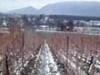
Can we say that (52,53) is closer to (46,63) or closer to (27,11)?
(46,63)

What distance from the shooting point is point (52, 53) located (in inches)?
131

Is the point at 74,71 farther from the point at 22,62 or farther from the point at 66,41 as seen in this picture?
the point at 22,62

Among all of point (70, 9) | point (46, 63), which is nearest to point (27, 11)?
point (70, 9)

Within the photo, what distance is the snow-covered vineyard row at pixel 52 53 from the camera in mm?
3307

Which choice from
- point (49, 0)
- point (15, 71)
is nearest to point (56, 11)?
point (49, 0)

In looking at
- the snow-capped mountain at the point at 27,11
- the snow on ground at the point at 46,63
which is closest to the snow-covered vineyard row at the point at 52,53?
the snow on ground at the point at 46,63

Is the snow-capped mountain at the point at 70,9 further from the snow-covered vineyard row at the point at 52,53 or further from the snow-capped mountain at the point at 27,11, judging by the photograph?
the snow-covered vineyard row at the point at 52,53

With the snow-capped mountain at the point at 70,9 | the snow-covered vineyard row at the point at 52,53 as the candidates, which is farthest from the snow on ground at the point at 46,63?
the snow-capped mountain at the point at 70,9

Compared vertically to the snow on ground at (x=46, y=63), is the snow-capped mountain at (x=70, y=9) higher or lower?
higher

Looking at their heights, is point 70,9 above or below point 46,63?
above

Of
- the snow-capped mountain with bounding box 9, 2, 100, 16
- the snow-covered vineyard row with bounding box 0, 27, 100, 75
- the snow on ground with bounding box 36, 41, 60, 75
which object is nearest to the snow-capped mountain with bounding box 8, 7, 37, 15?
the snow-capped mountain with bounding box 9, 2, 100, 16

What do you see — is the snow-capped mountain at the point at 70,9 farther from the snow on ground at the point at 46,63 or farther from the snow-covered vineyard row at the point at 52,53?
the snow on ground at the point at 46,63

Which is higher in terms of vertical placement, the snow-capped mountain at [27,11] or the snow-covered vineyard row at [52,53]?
the snow-capped mountain at [27,11]

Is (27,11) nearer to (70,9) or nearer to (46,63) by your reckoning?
(70,9)
